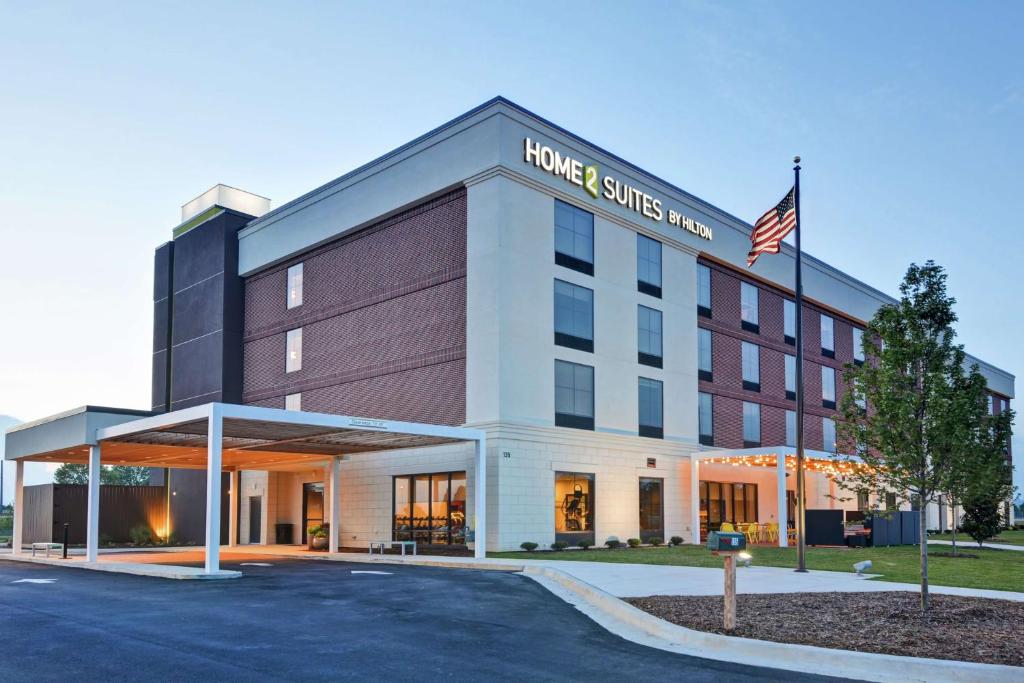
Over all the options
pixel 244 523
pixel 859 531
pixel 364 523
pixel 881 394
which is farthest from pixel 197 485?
pixel 881 394

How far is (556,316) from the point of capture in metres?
33.8

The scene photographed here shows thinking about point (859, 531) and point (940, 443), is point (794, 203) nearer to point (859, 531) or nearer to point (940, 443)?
point (940, 443)

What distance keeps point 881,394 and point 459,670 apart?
808 centimetres

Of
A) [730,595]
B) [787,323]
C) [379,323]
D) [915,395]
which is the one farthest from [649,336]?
[730,595]

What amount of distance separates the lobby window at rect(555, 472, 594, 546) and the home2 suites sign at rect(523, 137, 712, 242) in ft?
36.6

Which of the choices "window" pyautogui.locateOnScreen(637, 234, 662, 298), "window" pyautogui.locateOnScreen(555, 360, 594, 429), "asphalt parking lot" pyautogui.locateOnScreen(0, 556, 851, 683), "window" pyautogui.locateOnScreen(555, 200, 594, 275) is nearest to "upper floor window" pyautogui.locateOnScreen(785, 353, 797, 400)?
"window" pyautogui.locateOnScreen(637, 234, 662, 298)

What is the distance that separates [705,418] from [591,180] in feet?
43.7

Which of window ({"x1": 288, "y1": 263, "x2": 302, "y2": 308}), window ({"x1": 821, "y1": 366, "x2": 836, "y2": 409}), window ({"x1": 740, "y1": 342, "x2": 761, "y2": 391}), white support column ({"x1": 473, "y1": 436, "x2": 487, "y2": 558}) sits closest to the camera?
white support column ({"x1": 473, "y1": 436, "x2": 487, "y2": 558})

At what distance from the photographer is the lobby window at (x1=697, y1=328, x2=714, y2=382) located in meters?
42.0

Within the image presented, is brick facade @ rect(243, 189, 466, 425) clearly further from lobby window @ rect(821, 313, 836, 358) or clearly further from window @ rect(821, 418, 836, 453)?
lobby window @ rect(821, 313, 836, 358)

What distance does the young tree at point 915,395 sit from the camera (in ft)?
44.7

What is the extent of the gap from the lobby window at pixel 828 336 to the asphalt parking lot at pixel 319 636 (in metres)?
38.7

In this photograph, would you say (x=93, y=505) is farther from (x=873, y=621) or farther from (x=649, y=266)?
(x=873, y=621)

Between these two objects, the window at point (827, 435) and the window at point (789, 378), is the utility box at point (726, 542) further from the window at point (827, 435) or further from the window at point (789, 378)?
the window at point (827, 435)
